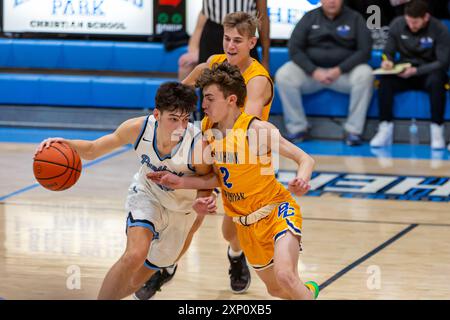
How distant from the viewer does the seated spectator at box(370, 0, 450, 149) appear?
32.5 feet

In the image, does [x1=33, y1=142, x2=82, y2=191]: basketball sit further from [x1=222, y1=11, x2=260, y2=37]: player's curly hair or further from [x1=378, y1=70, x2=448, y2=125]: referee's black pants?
[x1=378, y1=70, x2=448, y2=125]: referee's black pants

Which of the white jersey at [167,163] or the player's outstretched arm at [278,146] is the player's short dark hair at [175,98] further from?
the player's outstretched arm at [278,146]

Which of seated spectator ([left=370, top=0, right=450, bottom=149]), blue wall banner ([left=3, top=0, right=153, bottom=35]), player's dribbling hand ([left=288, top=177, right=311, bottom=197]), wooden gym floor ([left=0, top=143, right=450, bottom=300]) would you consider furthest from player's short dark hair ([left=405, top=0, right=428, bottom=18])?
player's dribbling hand ([left=288, top=177, right=311, bottom=197])

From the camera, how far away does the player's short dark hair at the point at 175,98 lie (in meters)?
4.75

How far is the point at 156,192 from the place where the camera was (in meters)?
5.02

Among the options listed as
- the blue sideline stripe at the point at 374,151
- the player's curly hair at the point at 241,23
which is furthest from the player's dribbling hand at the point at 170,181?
the blue sideline stripe at the point at 374,151

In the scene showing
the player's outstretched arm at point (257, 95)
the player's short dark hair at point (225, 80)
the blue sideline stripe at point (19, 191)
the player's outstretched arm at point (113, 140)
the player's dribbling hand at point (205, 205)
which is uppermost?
the player's short dark hair at point (225, 80)

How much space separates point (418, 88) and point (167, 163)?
5.87 meters

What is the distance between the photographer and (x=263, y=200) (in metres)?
4.79

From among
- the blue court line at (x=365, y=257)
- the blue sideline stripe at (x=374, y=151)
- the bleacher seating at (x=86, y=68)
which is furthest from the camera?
the bleacher seating at (x=86, y=68)

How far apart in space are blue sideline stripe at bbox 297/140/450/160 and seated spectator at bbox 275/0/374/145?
19 centimetres

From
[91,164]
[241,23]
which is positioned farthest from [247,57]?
[91,164]

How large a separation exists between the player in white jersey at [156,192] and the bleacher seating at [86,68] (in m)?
5.83
